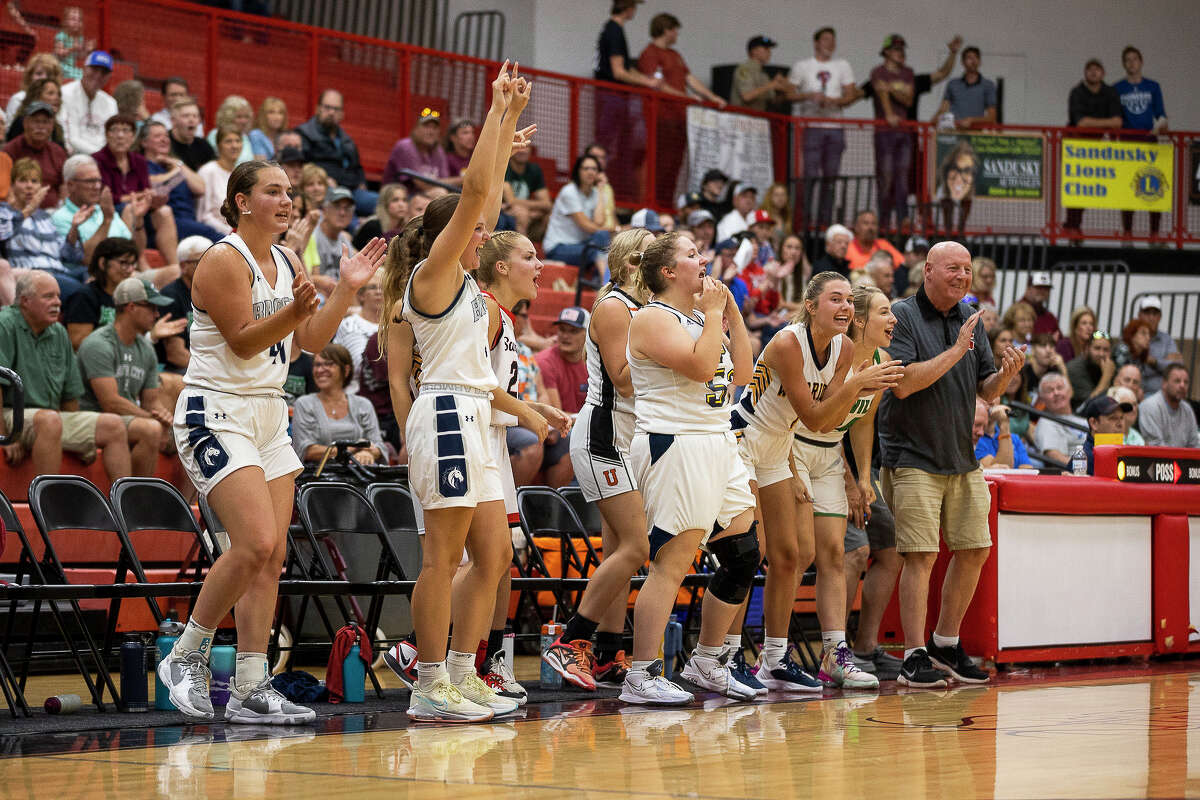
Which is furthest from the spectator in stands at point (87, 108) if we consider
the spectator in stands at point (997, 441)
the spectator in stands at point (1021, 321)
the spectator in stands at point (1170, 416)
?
the spectator in stands at point (1170, 416)

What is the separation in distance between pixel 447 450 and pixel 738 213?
1073 cm

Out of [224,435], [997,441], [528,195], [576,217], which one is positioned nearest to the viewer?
[224,435]

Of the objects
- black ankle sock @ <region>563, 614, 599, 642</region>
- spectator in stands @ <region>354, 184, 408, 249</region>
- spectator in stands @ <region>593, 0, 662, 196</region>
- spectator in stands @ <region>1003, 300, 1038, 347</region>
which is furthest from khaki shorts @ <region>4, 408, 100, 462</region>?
spectator in stands @ <region>593, 0, 662, 196</region>

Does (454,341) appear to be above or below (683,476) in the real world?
above

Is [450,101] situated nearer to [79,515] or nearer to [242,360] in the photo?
[79,515]

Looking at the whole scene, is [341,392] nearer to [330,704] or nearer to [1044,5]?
[330,704]

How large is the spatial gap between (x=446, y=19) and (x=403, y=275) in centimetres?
1274

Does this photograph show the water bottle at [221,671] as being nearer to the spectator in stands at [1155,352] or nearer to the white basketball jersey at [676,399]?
the white basketball jersey at [676,399]

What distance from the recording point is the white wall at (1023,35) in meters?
20.3

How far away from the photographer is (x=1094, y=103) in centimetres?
1877

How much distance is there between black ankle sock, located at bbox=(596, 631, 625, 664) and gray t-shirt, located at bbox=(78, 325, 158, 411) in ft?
10.2

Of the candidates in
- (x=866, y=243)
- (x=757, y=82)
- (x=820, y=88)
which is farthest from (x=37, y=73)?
(x=820, y=88)

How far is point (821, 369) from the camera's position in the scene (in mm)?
6785

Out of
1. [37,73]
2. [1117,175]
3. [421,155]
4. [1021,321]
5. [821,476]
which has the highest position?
[1117,175]
